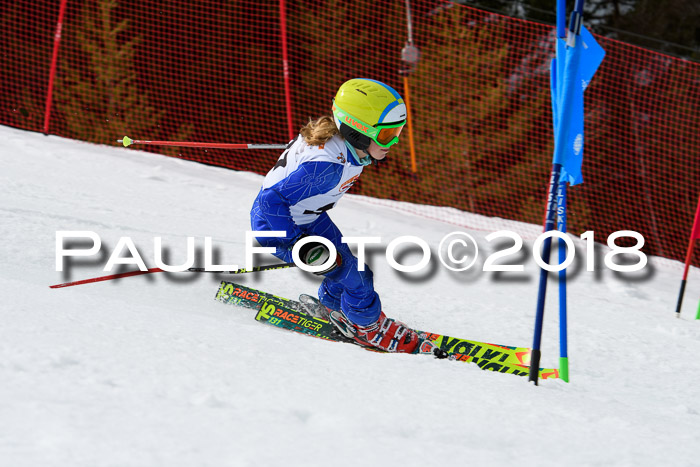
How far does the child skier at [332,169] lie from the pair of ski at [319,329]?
0.34 m

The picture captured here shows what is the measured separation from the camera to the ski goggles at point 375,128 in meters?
3.17

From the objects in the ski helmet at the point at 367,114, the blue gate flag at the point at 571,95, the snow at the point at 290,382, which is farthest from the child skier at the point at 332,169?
the blue gate flag at the point at 571,95

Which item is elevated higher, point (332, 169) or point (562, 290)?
point (332, 169)

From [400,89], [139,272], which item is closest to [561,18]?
[139,272]

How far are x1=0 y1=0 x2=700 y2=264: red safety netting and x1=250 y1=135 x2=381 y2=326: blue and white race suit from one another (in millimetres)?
12107

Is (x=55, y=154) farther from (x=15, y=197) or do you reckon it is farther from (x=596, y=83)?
(x=596, y=83)

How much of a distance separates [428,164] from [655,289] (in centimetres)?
1369

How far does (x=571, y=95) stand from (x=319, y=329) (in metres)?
1.89

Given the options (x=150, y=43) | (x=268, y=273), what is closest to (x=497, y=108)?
(x=150, y=43)

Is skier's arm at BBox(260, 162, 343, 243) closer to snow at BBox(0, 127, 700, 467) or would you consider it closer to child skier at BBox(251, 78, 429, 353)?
child skier at BBox(251, 78, 429, 353)

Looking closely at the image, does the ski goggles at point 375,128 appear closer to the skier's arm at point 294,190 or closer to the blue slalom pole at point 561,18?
the skier's arm at point 294,190

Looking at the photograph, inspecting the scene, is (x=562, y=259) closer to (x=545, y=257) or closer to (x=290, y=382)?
(x=545, y=257)

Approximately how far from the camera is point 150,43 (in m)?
17.7

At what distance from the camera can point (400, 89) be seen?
19000mm
